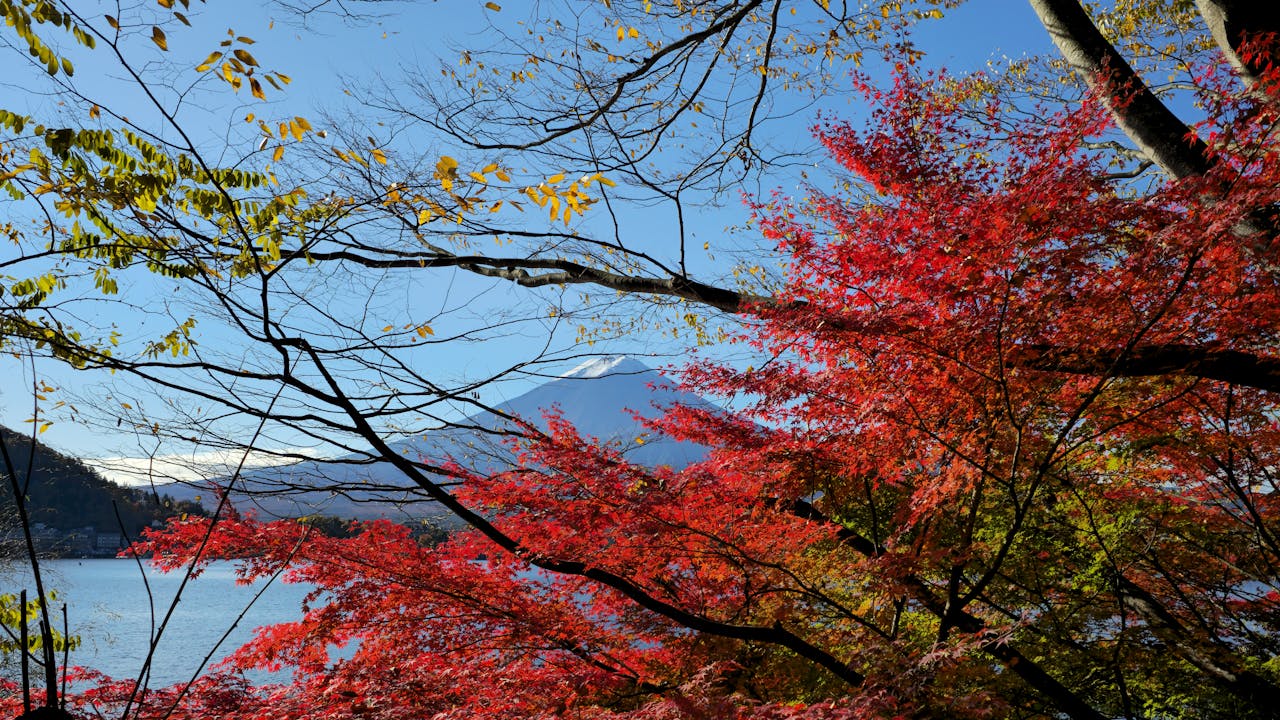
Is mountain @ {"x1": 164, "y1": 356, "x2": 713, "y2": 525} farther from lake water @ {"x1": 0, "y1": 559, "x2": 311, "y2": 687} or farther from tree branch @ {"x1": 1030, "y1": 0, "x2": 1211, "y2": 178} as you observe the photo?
lake water @ {"x1": 0, "y1": 559, "x2": 311, "y2": 687}

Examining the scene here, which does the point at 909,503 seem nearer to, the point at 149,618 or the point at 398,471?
the point at 398,471

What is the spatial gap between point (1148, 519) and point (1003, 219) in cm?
415

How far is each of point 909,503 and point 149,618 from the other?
41680 millimetres

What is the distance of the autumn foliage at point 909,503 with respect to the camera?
445cm

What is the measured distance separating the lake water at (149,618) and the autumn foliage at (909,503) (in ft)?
24.9

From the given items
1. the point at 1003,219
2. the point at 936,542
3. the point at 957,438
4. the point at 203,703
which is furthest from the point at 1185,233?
the point at 203,703

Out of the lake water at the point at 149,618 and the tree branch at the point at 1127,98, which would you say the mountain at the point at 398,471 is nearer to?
the tree branch at the point at 1127,98

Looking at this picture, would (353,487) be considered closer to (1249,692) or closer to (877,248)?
(877,248)

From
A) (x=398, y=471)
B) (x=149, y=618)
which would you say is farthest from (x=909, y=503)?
(x=149, y=618)

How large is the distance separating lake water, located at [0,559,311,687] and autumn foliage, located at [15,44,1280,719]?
7578 mm

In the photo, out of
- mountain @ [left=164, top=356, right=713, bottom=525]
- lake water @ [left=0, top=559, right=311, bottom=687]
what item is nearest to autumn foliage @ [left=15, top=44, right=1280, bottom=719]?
mountain @ [left=164, top=356, right=713, bottom=525]

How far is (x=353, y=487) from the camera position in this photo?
12.6 ft

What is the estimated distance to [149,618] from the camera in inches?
1423

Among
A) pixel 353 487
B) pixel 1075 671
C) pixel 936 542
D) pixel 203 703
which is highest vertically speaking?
pixel 936 542
